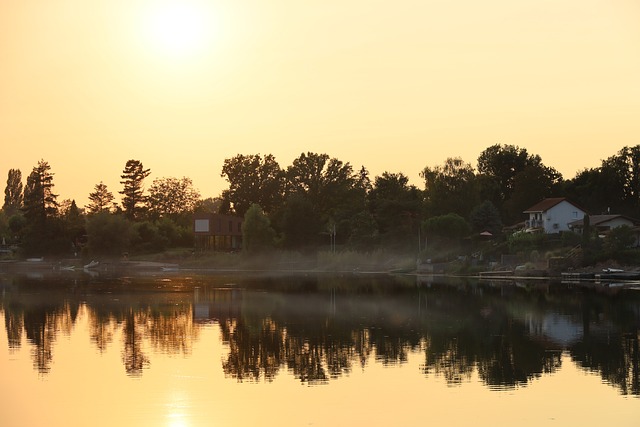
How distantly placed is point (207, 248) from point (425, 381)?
135 meters

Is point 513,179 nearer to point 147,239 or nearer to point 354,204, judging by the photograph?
point 354,204

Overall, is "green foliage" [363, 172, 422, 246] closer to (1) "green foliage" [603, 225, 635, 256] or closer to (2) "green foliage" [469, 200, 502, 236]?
(2) "green foliage" [469, 200, 502, 236]

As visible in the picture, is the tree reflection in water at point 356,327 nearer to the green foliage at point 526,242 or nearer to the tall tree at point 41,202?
the green foliage at point 526,242

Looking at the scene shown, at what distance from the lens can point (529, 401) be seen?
110 feet

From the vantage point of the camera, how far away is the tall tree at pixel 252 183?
189950 mm

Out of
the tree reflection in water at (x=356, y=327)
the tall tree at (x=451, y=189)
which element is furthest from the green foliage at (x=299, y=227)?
the tree reflection in water at (x=356, y=327)

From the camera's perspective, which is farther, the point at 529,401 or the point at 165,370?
the point at 165,370

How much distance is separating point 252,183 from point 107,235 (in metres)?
37.4

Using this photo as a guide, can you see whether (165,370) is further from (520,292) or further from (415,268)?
(415,268)

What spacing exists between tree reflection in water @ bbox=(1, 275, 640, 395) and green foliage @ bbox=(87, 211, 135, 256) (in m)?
69.3

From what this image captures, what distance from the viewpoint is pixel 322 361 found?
43000 mm

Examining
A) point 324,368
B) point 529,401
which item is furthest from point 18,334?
point 529,401

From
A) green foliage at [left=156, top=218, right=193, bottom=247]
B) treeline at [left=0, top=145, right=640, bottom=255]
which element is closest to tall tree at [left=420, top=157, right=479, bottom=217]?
treeline at [left=0, top=145, right=640, bottom=255]

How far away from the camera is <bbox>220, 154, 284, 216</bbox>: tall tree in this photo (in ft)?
623
